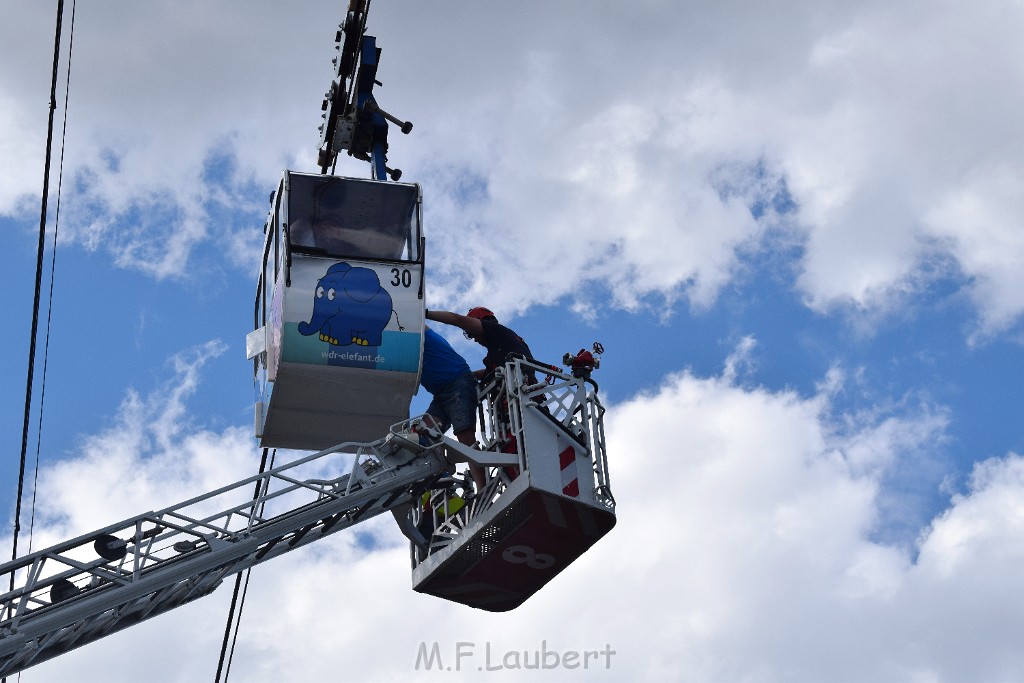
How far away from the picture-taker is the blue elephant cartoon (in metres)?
17.0

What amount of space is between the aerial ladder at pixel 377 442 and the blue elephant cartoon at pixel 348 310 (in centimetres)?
2

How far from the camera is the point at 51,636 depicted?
14945 mm

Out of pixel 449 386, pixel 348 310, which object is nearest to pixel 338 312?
pixel 348 310

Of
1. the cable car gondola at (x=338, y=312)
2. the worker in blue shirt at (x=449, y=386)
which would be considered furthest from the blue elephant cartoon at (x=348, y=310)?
the worker in blue shirt at (x=449, y=386)

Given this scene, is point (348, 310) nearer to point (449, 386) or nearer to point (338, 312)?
point (338, 312)

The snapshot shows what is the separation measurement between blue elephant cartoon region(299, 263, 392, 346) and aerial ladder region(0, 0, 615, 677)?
16 mm

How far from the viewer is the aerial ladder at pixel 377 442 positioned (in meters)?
15.8

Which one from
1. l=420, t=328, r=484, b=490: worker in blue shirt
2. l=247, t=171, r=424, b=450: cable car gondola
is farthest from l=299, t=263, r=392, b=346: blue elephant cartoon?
l=420, t=328, r=484, b=490: worker in blue shirt

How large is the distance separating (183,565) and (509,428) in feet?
13.8

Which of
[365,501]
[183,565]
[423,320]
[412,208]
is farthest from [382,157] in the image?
[183,565]

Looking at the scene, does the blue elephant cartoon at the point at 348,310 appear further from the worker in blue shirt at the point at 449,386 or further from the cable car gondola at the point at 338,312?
the worker in blue shirt at the point at 449,386

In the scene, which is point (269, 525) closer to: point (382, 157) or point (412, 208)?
point (412, 208)

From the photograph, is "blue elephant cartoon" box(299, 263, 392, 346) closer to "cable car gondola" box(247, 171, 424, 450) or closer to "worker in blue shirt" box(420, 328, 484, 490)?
"cable car gondola" box(247, 171, 424, 450)

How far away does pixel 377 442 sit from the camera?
1700 centimetres
